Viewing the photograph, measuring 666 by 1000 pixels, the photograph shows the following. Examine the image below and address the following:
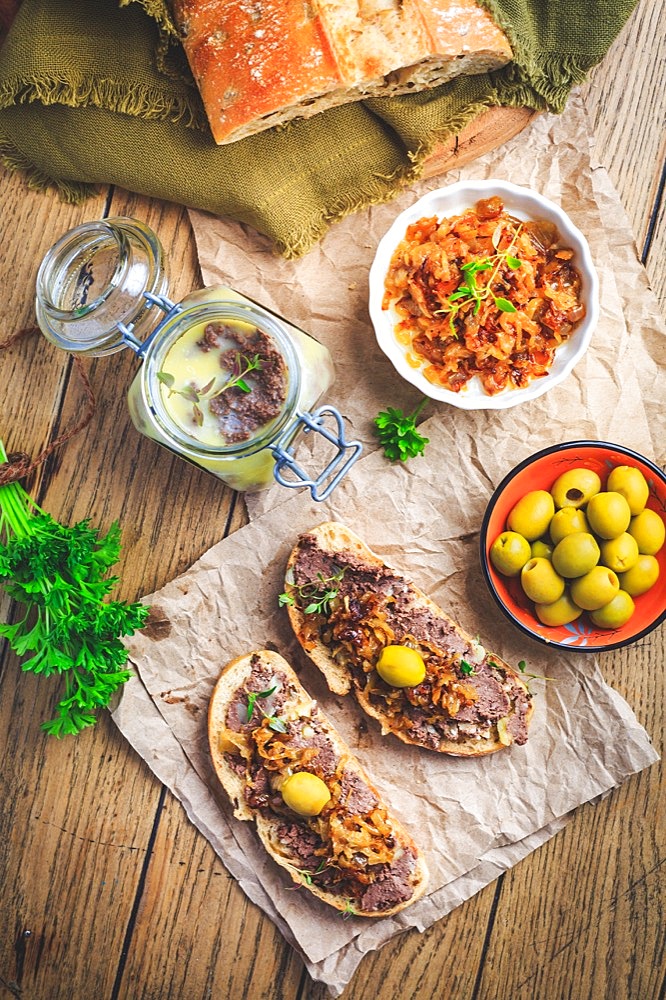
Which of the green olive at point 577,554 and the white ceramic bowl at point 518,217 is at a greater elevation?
the white ceramic bowl at point 518,217

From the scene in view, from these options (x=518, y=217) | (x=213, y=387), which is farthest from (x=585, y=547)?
(x=213, y=387)

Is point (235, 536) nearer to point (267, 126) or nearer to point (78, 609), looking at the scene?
point (78, 609)

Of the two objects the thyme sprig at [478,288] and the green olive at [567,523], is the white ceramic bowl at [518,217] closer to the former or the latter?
the thyme sprig at [478,288]

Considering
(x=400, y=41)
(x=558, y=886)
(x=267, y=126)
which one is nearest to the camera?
(x=400, y=41)

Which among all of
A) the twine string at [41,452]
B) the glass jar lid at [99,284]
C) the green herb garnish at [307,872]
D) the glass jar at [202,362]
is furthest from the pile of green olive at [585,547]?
the twine string at [41,452]

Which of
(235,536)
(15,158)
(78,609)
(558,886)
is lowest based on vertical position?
(558,886)

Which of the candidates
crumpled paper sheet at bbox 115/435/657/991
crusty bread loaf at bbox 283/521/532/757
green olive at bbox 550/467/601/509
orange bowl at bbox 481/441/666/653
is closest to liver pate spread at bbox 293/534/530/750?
crusty bread loaf at bbox 283/521/532/757

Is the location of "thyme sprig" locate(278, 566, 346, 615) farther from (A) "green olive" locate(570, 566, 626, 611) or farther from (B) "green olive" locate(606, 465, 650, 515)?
(B) "green olive" locate(606, 465, 650, 515)

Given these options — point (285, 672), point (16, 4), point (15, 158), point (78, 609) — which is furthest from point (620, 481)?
point (16, 4)
